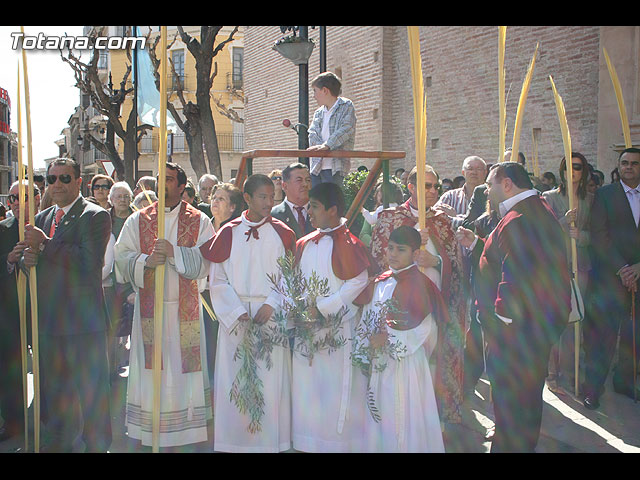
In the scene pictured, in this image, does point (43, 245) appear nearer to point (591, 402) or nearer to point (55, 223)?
point (55, 223)

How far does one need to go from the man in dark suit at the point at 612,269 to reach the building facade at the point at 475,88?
4.74 metres

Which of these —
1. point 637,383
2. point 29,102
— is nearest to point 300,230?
point 29,102

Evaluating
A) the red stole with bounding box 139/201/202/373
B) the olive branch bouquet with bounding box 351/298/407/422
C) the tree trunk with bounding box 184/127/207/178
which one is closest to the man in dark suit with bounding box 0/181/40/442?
the red stole with bounding box 139/201/202/373

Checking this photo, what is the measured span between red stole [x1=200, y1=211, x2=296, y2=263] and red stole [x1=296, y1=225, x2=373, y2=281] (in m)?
0.24

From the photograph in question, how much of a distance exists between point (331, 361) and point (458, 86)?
1095 centimetres

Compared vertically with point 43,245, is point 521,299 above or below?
below

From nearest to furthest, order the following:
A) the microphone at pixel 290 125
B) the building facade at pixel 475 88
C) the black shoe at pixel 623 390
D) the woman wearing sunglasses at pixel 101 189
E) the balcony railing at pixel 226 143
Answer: the black shoe at pixel 623 390 → the woman wearing sunglasses at pixel 101 189 → the microphone at pixel 290 125 → the building facade at pixel 475 88 → the balcony railing at pixel 226 143

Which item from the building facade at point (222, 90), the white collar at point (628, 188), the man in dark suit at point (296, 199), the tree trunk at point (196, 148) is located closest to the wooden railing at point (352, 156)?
the man in dark suit at point (296, 199)

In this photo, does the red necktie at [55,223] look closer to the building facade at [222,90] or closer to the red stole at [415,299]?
the red stole at [415,299]

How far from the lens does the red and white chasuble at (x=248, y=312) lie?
451 centimetres

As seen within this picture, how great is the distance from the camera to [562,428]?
5.33 meters

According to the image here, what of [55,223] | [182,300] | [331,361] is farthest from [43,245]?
[331,361]

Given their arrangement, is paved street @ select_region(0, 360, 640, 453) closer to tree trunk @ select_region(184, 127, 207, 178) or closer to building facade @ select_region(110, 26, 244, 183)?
tree trunk @ select_region(184, 127, 207, 178)

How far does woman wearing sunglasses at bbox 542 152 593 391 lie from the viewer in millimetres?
6395
